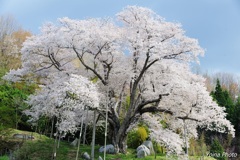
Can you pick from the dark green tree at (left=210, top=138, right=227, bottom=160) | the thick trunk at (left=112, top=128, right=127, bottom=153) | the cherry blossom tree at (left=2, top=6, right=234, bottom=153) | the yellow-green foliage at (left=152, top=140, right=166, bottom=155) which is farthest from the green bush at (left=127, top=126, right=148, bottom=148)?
the thick trunk at (left=112, top=128, right=127, bottom=153)

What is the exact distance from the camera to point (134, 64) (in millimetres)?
14523

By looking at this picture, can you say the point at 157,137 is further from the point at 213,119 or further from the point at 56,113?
the point at 56,113

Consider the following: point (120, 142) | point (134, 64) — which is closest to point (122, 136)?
point (120, 142)

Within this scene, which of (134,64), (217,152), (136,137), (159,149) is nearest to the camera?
(134,64)

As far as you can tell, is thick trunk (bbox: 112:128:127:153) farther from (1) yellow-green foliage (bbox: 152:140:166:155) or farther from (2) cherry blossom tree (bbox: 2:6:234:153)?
(1) yellow-green foliage (bbox: 152:140:166:155)

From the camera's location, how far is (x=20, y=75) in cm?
1532

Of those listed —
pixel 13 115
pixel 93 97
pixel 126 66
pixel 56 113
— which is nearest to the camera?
pixel 93 97

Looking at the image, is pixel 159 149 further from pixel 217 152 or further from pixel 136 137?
pixel 217 152

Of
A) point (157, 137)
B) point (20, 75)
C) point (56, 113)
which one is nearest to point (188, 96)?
point (157, 137)

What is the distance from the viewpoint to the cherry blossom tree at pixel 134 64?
13.0 meters

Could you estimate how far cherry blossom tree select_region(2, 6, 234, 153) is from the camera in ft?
42.7

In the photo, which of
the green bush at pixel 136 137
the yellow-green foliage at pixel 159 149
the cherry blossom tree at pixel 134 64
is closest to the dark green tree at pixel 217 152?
the yellow-green foliage at pixel 159 149

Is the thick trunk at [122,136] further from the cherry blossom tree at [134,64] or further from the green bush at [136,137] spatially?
the green bush at [136,137]

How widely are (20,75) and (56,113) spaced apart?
4.01 meters
